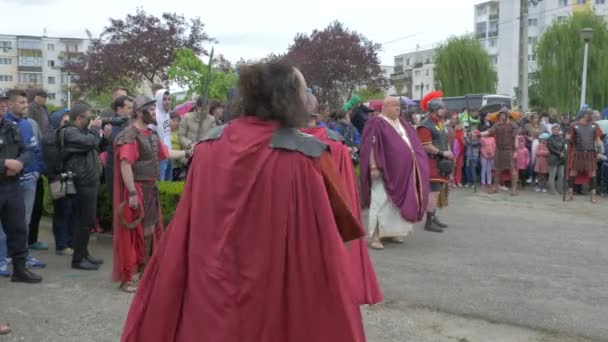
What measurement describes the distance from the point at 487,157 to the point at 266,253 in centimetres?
1296

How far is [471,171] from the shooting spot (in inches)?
617

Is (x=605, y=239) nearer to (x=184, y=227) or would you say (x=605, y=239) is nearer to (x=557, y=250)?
(x=557, y=250)

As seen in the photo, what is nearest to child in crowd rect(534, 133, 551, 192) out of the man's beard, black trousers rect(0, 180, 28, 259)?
the man's beard

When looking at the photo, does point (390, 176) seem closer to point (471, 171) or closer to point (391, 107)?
point (391, 107)

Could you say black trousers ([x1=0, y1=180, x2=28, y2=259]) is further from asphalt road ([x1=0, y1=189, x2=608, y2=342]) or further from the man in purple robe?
the man in purple robe

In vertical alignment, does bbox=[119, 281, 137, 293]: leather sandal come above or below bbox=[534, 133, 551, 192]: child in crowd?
below

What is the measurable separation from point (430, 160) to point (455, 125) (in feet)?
23.7

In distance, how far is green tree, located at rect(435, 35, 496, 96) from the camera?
5200cm

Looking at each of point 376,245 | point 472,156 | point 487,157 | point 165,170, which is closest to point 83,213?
point 165,170

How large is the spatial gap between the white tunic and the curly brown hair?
5.21m

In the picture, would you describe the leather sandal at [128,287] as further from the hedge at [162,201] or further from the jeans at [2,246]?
the hedge at [162,201]

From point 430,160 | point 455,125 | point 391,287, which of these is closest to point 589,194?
point 455,125

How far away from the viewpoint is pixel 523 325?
501cm

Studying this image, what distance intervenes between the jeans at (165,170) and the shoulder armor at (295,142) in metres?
6.34
